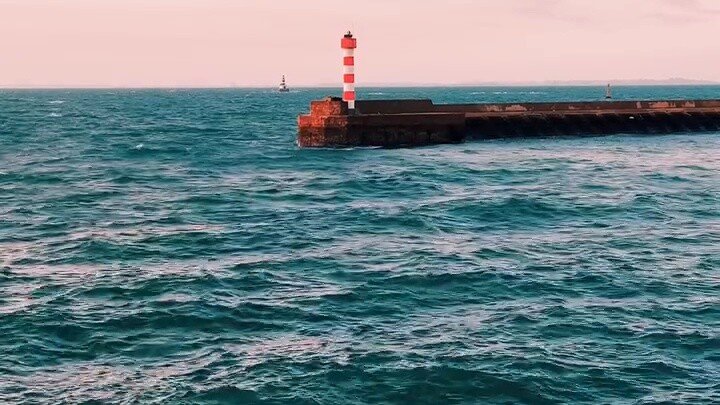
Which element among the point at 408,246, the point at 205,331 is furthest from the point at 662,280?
the point at 205,331

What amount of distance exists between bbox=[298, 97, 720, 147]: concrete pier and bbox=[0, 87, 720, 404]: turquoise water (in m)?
7.71

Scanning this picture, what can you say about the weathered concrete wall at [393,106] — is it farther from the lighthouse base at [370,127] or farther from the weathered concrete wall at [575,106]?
the weathered concrete wall at [575,106]

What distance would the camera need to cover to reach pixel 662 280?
14.5 m

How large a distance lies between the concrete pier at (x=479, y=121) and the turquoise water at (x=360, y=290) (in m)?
7.71

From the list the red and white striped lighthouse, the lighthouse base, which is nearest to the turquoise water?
the lighthouse base

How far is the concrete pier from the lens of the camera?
35.1 m

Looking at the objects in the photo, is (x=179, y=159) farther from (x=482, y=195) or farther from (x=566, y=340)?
(x=566, y=340)

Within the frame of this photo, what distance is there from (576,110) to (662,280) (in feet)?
98.4

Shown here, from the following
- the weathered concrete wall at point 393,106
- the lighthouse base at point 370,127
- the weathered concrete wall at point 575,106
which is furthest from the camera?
the weathered concrete wall at point 575,106

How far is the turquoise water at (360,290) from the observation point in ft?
32.7

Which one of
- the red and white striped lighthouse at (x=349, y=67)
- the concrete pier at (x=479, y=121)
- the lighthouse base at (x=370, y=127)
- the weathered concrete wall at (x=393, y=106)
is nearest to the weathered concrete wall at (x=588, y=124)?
the concrete pier at (x=479, y=121)

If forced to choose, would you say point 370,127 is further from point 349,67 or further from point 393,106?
point 393,106

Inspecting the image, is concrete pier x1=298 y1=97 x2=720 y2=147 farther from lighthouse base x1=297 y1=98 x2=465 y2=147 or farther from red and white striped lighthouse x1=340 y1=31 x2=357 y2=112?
red and white striped lighthouse x1=340 y1=31 x2=357 y2=112

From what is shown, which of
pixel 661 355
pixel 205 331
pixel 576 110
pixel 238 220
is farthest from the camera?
pixel 576 110
